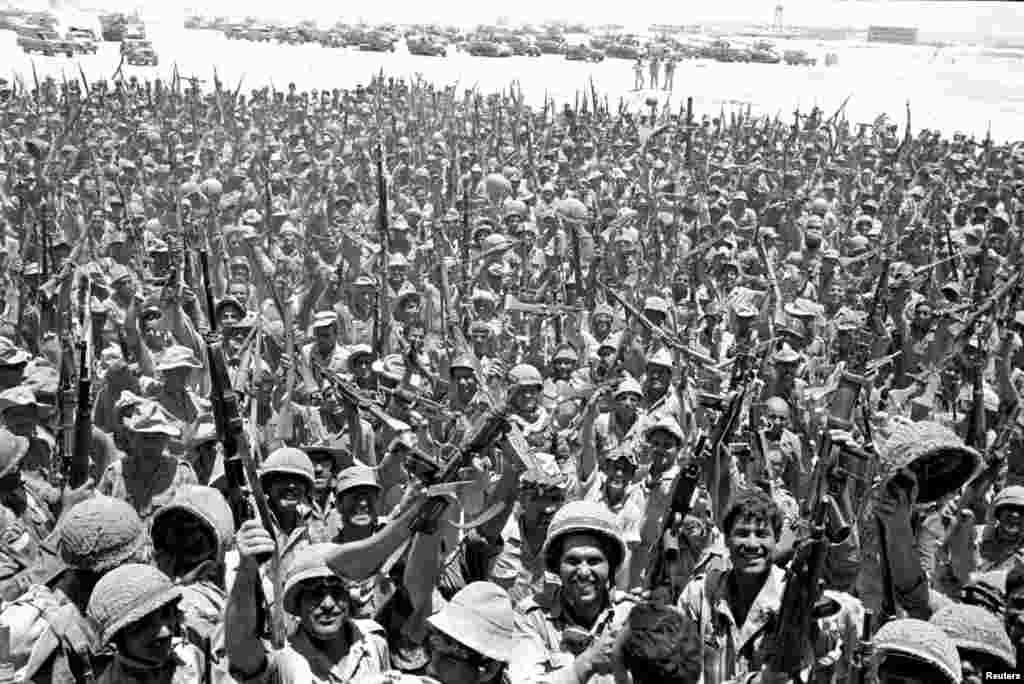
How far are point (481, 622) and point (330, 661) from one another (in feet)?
2.39

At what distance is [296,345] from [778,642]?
16.7 feet

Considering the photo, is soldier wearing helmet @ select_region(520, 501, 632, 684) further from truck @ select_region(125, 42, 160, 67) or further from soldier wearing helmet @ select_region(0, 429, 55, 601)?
truck @ select_region(125, 42, 160, 67)

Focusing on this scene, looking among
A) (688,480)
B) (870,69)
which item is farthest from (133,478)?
(870,69)

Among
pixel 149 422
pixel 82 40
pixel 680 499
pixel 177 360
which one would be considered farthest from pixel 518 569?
pixel 82 40

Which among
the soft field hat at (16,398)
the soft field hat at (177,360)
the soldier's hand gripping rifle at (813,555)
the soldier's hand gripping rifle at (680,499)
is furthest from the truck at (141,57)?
the soldier's hand gripping rifle at (813,555)

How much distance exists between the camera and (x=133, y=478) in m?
5.69

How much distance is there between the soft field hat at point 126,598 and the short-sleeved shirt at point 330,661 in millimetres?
432

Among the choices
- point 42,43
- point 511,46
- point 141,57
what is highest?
point 511,46

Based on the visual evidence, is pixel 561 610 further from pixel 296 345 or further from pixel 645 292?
pixel 645 292

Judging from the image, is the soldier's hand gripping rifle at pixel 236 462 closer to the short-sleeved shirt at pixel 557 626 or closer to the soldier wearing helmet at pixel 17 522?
the soldier wearing helmet at pixel 17 522

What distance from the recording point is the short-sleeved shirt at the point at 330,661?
364 centimetres

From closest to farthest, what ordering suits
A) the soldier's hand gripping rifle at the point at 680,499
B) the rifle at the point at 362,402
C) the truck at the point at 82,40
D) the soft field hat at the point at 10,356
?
the soldier's hand gripping rifle at the point at 680,499 → the rifle at the point at 362,402 → the soft field hat at the point at 10,356 → the truck at the point at 82,40

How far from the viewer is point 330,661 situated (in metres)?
3.91

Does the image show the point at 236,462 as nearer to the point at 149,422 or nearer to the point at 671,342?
the point at 149,422
